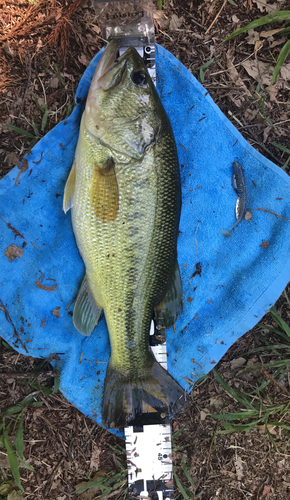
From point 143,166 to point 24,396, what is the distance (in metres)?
2.13

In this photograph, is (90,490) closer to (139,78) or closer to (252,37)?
(139,78)

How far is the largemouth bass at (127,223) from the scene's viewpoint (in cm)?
204

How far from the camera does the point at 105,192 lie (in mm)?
2084

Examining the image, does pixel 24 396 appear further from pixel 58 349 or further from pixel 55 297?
pixel 55 297

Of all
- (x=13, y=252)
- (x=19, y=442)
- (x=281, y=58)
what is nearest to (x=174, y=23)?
(x=281, y=58)

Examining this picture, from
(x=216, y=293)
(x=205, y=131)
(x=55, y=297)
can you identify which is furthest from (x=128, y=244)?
(x=205, y=131)

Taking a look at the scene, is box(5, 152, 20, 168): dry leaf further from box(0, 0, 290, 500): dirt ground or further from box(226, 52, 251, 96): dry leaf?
box(226, 52, 251, 96): dry leaf

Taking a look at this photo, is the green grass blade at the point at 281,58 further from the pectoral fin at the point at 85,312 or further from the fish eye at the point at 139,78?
the pectoral fin at the point at 85,312

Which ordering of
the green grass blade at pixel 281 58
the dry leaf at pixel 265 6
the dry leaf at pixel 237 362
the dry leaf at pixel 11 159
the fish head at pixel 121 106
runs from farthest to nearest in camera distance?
the dry leaf at pixel 237 362 → the dry leaf at pixel 265 6 → the green grass blade at pixel 281 58 → the dry leaf at pixel 11 159 → the fish head at pixel 121 106

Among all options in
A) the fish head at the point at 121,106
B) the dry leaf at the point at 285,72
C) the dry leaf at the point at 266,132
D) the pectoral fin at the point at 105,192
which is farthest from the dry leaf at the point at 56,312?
the dry leaf at the point at 285,72

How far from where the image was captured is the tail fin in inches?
94.0

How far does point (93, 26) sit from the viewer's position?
8.29ft

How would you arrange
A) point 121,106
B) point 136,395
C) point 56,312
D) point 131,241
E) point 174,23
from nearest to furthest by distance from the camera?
point 121,106 → point 131,241 → point 136,395 → point 56,312 → point 174,23

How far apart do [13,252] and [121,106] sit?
4.55ft
